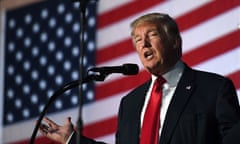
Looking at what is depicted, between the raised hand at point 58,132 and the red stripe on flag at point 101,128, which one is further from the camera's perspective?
the red stripe on flag at point 101,128

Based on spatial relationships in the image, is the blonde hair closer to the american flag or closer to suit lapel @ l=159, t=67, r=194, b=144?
suit lapel @ l=159, t=67, r=194, b=144

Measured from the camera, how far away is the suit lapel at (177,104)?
2438 mm

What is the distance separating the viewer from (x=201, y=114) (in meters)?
2.42

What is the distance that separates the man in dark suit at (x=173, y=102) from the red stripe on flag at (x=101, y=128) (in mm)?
924

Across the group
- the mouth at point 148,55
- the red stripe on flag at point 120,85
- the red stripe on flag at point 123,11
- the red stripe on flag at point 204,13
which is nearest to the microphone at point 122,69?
the mouth at point 148,55

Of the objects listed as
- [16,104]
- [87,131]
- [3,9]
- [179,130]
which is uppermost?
[3,9]

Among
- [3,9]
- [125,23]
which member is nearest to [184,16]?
[125,23]

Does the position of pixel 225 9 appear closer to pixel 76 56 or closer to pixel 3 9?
pixel 76 56

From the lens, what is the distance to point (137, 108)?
104 inches

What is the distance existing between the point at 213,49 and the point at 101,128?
818 millimetres

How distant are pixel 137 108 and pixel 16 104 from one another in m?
1.66

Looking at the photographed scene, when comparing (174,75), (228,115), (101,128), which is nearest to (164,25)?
(174,75)

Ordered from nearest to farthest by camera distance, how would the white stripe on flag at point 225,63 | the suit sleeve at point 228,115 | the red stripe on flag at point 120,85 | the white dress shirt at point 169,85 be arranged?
the suit sleeve at point 228,115, the white dress shirt at point 169,85, the white stripe on flag at point 225,63, the red stripe on flag at point 120,85

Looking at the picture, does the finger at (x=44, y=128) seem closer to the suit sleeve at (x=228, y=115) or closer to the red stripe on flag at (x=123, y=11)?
the suit sleeve at (x=228, y=115)
